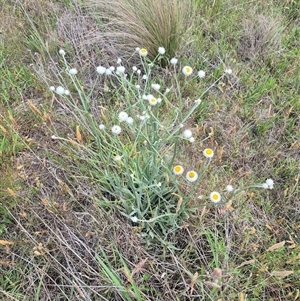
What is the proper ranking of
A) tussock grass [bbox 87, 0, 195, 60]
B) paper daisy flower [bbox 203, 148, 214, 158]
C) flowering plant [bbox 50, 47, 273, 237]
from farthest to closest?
tussock grass [bbox 87, 0, 195, 60], flowering plant [bbox 50, 47, 273, 237], paper daisy flower [bbox 203, 148, 214, 158]

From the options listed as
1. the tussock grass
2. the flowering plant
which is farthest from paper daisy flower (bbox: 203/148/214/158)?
the tussock grass

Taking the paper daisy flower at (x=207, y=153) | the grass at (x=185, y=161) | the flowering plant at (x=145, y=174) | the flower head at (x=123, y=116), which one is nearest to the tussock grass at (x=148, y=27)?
the grass at (x=185, y=161)

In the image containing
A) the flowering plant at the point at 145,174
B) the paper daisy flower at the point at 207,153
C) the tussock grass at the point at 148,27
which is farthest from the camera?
the tussock grass at the point at 148,27

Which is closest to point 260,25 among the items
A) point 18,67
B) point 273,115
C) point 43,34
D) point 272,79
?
point 272,79

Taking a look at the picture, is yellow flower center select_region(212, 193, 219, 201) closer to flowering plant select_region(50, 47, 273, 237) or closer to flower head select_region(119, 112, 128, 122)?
flowering plant select_region(50, 47, 273, 237)

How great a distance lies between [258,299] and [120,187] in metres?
0.64

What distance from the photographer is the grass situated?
1.28m

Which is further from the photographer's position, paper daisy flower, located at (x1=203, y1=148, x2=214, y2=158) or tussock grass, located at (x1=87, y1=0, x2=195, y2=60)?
tussock grass, located at (x1=87, y1=0, x2=195, y2=60)

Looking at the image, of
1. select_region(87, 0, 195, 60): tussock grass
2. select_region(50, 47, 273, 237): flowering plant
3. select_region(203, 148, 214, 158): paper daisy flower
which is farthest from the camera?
select_region(87, 0, 195, 60): tussock grass

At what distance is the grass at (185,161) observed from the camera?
128 cm

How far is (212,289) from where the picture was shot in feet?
4.04

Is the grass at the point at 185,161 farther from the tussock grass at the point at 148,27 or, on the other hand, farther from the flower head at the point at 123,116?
the flower head at the point at 123,116

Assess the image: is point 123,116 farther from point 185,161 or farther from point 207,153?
point 185,161

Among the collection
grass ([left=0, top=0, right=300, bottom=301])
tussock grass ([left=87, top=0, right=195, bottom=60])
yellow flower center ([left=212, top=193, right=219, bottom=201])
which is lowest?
grass ([left=0, top=0, right=300, bottom=301])
